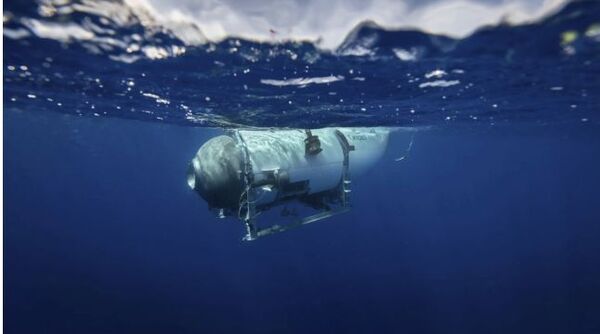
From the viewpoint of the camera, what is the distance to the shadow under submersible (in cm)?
839

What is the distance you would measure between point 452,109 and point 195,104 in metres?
11.1

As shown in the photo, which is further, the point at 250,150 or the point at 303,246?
the point at 303,246

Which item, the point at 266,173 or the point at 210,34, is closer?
the point at 210,34

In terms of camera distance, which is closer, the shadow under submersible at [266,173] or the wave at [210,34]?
the wave at [210,34]

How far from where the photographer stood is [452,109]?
1602cm

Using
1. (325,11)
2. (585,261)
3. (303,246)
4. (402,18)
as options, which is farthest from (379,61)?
(585,261)

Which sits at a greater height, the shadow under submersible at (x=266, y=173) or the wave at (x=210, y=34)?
the wave at (x=210, y=34)

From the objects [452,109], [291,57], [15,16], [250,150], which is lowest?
[250,150]

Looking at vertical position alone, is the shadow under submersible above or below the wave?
below

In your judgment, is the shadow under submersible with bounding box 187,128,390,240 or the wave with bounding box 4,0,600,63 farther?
the shadow under submersible with bounding box 187,128,390,240

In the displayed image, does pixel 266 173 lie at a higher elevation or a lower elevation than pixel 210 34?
lower

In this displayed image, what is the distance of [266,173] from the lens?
8.46 meters

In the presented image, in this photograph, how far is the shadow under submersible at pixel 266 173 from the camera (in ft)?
27.5

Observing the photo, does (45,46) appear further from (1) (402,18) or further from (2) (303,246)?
(2) (303,246)
